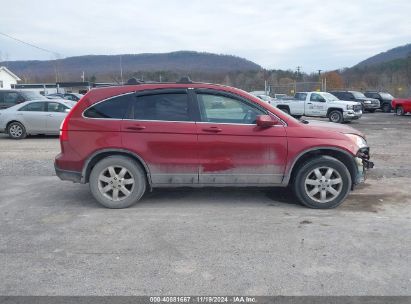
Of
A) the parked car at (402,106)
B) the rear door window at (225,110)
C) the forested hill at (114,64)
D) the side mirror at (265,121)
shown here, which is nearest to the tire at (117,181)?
the rear door window at (225,110)

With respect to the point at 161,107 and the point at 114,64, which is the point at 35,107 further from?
the point at 114,64

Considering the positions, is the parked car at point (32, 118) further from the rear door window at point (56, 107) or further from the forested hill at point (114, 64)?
the forested hill at point (114, 64)

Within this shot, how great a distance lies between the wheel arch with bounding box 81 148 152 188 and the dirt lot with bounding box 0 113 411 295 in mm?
477

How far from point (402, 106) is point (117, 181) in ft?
84.6

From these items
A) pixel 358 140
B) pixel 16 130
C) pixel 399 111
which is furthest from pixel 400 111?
pixel 358 140

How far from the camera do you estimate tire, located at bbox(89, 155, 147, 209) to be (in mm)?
5605

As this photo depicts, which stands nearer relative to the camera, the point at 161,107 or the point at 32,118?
the point at 161,107

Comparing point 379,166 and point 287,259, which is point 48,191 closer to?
point 287,259

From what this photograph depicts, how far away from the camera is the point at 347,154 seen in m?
5.65

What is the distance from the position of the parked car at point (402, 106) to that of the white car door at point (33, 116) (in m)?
22.6

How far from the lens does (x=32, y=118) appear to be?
13922 millimetres

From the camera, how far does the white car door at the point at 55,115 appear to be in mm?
13758

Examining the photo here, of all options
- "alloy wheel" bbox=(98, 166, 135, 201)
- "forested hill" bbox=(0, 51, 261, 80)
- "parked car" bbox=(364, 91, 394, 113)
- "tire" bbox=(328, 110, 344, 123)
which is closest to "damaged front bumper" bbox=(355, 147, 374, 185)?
"alloy wheel" bbox=(98, 166, 135, 201)

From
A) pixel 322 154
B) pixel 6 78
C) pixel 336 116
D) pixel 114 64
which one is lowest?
pixel 322 154
